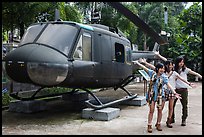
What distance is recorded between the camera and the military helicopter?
543cm

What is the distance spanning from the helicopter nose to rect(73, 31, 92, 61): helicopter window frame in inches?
23.0

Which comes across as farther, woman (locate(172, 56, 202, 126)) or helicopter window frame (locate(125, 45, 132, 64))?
helicopter window frame (locate(125, 45, 132, 64))

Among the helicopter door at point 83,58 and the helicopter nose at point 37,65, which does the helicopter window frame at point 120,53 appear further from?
the helicopter nose at point 37,65

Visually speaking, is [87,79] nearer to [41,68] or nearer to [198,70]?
[41,68]

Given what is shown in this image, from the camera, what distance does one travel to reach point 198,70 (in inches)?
902

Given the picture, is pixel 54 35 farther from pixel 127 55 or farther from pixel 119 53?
pixel 127 55

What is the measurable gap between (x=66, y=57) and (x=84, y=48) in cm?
79

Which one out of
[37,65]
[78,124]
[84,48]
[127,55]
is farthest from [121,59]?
[37,65]

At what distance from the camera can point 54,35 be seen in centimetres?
605

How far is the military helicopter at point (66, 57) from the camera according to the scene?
214 inches

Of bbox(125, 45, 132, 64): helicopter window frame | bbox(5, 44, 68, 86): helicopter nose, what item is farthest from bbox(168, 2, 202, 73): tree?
bbox(5, 44, 68, 86): helicopter nose

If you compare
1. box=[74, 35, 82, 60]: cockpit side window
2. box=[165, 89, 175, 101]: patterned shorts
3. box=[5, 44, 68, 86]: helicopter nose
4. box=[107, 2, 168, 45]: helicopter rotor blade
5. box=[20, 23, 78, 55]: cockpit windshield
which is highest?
box=[107, 2, 168, 45]: helicopter rotor blade

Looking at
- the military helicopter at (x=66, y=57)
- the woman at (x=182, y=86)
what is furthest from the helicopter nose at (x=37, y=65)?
the woman at (x=182, y=86)

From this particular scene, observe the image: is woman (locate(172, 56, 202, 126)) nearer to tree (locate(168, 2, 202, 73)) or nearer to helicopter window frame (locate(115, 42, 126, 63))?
helicopter window frame (locate(115, 42, 126, 63))
